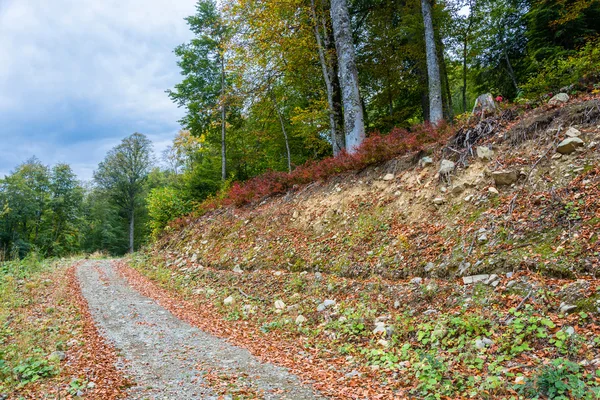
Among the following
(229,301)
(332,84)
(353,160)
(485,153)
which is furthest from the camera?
(332,84)

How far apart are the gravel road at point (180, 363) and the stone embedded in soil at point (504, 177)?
5021mm

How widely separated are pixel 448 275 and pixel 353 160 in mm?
4793

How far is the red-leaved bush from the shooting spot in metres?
8.61

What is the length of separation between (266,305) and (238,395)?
335 cm

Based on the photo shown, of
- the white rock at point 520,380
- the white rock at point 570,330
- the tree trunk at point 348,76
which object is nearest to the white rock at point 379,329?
the white rock at point 520,380

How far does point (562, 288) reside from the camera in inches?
156

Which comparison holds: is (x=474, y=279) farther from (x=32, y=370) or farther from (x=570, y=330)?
(x=32, y=370)

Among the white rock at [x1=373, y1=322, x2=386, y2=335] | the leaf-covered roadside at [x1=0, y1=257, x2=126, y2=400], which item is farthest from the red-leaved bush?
the leaf-covered roadside at [x1=0, y1=257, x2=126, y2=400]

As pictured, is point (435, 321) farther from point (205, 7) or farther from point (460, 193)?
point (205, 7)

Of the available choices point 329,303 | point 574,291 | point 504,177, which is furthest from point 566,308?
point 329,303

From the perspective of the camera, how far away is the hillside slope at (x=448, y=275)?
142 inches

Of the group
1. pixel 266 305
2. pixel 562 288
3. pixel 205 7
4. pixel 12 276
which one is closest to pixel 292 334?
pixel 266 305

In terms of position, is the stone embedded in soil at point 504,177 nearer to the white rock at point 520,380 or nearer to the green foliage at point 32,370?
the white rock at point 520,380

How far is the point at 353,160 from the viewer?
9.45 m
